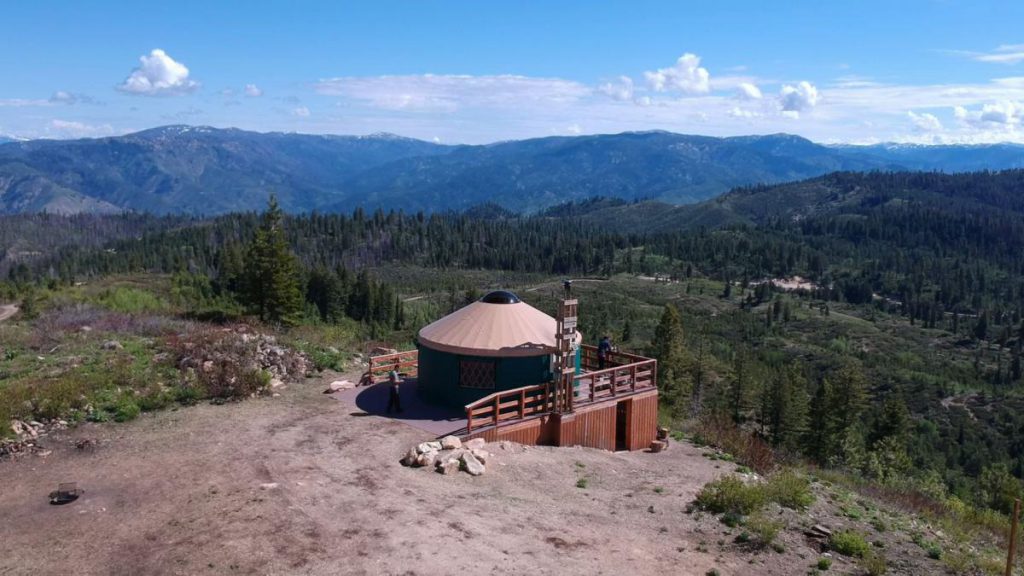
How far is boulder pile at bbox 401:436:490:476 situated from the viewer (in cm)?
1366

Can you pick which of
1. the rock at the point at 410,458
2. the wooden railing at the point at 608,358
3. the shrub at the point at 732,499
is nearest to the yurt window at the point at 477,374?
the rock at the point at 410,458

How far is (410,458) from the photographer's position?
13812 millimetres

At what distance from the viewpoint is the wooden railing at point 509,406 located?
51.7 ft

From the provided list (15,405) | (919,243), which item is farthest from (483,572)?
(919,243)

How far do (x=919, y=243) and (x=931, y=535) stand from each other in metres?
184

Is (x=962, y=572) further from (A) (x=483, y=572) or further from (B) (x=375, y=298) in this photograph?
(B) (x=375, y=298)

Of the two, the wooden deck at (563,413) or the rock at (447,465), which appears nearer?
the rock at (447,465)

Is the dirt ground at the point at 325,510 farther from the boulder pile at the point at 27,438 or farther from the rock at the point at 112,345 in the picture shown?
the rock at the point at 112,345

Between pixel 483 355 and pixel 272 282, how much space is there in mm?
19726

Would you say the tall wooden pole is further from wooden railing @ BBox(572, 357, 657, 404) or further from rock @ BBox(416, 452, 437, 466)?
rock @ BBox(416, 452, 437, 466)

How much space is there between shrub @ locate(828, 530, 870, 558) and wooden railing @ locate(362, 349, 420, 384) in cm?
1223

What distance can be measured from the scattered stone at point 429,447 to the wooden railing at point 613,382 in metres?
4.21

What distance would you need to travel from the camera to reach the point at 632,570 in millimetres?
10273

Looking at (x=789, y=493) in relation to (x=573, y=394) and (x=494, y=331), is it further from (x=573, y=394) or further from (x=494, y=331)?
(x=494, y=331)
